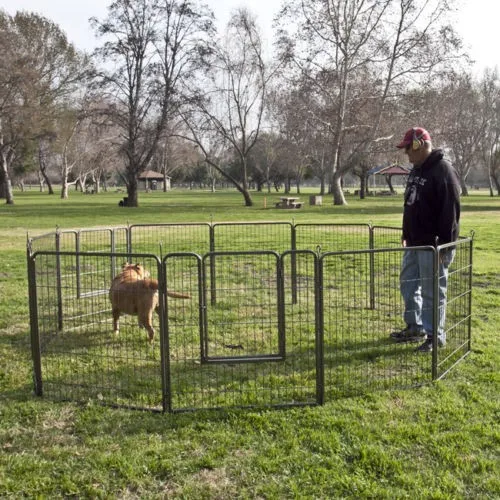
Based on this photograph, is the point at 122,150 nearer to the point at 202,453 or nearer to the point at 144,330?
the point at 144,330

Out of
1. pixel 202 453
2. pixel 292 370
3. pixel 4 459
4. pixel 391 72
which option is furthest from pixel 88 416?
pixel 391 72

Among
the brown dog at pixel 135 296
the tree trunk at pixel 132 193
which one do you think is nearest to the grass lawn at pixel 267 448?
the brown dog at pixel 135 296

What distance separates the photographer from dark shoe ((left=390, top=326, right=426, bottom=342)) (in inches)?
243

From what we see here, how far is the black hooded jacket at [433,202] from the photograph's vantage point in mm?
5645

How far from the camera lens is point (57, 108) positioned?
44750mm

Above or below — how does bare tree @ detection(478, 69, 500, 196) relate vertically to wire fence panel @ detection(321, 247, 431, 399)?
above

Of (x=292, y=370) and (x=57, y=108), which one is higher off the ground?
(x=57, y=108)

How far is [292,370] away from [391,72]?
31.9m

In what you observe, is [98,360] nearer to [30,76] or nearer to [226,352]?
[226,352]

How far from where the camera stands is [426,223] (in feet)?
19.3

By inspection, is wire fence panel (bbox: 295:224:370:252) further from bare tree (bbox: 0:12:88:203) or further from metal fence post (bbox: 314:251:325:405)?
bare tree (bbox: 0:12:88:203)

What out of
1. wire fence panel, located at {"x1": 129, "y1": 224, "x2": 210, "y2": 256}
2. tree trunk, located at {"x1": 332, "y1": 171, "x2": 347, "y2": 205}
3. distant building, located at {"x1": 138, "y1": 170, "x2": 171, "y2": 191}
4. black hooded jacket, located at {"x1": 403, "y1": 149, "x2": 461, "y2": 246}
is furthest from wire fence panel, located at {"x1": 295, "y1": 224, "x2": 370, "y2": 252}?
distant building, located at {"x1": 138, "y1": 170, "x2": 171, "y2": 191}

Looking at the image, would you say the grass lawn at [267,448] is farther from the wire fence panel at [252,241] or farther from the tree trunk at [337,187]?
the tree trunk at [337,187]

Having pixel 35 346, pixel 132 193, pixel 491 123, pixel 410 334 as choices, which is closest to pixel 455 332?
pixel 410 334
